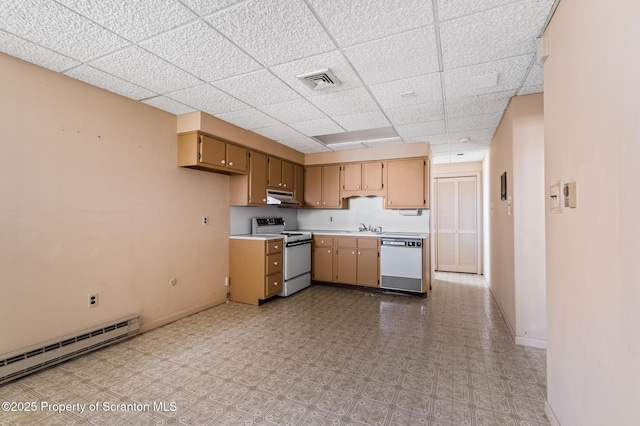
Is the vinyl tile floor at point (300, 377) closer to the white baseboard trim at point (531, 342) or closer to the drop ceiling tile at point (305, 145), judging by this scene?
the white baseboard trim at point (531, 342)

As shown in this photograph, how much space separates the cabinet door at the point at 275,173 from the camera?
4.70 m

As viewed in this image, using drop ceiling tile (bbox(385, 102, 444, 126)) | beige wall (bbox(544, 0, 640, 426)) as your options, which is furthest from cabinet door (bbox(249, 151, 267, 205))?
beige wall (bbox(544, 0, 640, 426))

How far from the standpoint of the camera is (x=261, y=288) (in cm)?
406

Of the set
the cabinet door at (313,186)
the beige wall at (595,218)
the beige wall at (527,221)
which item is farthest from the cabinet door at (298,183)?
the beige wall at (595,218)

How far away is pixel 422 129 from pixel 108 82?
12.0ft

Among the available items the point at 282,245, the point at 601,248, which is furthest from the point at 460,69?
the point at 282,245

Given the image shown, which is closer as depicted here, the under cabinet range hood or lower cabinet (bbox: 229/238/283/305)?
lower cabinet (bbox: 229/238/283/305)

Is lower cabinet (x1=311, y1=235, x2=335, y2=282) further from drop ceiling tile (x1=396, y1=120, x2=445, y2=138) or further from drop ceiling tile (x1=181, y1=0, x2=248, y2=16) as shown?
drop ceiling tile (x1=181, y1=0, x2=248, y2=16)

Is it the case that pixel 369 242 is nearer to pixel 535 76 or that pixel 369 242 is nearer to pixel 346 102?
pixel 346 102

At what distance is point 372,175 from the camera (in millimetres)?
5176

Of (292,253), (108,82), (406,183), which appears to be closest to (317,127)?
(406,183)

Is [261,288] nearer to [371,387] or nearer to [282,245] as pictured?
[282,245]

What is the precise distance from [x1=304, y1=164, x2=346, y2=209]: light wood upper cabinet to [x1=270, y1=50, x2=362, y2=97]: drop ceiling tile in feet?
9.08

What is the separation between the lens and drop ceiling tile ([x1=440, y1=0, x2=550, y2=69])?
1732mm
